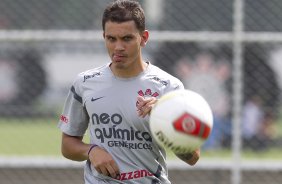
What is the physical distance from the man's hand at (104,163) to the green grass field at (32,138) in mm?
5912

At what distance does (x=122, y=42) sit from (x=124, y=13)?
0.16 meters

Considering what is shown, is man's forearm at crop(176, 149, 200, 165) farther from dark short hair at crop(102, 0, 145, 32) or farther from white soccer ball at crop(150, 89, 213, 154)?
dark short hair at crop(102, 0, 145, 32)

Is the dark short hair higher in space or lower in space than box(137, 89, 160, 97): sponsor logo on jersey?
higher

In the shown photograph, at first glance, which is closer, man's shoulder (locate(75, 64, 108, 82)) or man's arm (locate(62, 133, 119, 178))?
man's arm (locate(62, 133, 119, 178))

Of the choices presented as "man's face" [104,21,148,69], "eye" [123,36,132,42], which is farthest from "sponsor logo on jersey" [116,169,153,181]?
"eye" [123,36,132,42]

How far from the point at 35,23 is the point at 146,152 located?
16.9 ft

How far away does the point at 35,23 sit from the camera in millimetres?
9242

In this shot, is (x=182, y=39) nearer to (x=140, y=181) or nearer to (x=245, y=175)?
(x=245, y=175)

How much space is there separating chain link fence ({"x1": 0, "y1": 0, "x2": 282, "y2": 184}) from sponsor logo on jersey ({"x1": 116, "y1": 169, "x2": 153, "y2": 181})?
3.22 meters

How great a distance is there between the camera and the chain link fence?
759cm

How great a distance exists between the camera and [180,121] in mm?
3934

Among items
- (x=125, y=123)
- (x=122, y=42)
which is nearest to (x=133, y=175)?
(x=125, y=123)

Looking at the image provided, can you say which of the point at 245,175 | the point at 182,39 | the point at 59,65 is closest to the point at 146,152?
the point at 182,39

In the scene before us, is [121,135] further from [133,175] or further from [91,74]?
[91,74]
